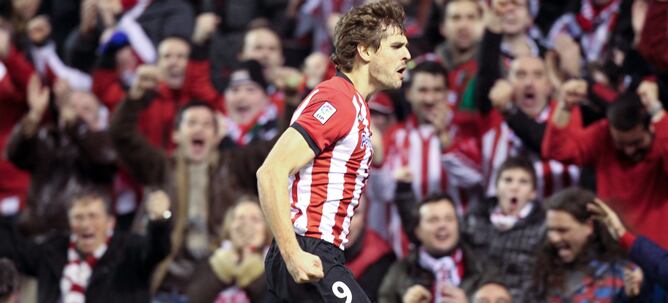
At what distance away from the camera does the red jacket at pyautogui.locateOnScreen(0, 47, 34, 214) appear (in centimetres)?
1080

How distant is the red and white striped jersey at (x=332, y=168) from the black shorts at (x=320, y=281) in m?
0.05

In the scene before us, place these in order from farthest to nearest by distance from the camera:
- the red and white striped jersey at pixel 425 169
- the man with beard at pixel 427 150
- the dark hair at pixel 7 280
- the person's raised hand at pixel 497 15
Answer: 1. the person's raised hand at pixel 497 15
2. the man with beard at pixel 427 150
3. the red and white striped jersey at pixel 425 169
4. the dark hair at pixel 7 280

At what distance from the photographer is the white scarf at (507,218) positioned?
840 centimetres

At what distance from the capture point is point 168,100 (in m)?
10.7

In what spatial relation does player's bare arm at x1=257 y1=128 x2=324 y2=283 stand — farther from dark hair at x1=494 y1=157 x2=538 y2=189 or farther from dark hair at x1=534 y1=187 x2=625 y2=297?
dark hair at x1=494 y1=157 x2=538 y2=189

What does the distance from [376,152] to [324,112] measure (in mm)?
3739

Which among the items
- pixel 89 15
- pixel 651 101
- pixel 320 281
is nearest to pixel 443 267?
pixel 651 101

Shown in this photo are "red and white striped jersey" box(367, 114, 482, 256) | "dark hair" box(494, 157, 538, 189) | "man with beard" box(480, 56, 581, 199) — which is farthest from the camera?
"red and white striped jersey" box(367, 114, 482, 256)

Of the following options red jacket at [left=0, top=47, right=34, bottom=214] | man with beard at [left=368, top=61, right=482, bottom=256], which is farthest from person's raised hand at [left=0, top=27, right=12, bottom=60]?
man with beard at [left=368, top=61, right=482, bottom=256]

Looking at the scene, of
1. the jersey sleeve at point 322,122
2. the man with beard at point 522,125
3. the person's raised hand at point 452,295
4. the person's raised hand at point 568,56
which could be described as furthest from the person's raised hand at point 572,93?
the jersey sleeve at point 322,122

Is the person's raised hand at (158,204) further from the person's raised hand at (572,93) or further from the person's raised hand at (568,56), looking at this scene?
the person's raised hand at (568,56)

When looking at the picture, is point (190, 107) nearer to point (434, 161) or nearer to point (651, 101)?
point (434, 161)

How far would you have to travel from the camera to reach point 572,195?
7.86 m

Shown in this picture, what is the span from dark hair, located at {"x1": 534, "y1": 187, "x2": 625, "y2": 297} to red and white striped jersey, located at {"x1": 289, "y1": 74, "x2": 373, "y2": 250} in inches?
94.4
